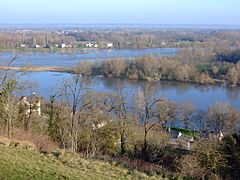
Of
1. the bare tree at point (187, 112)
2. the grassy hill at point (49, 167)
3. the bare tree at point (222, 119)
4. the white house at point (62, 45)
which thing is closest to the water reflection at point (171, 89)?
the bare tree at point (187, 112)

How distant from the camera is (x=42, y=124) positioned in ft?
37.3

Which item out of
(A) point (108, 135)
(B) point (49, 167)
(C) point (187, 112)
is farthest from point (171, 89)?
(B) point (49, 167)

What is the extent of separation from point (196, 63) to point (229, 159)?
29.1 meters

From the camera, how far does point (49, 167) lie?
16.2 feet

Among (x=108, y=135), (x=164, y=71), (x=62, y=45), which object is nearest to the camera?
(x=108, y=135)

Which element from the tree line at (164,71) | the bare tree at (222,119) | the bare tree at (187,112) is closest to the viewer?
the bare tree at (222,119)

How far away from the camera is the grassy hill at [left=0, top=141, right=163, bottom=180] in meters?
4.49

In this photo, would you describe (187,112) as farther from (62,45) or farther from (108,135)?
(62,45)

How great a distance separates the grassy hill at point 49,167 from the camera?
14.7ft

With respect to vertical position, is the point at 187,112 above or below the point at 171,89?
above

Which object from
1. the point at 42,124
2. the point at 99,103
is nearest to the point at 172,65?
the point at 99,103

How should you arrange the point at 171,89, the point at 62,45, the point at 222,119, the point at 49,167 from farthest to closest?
the point at 62,45
the point at 171,89
the point at 222,119
the point at 49,167

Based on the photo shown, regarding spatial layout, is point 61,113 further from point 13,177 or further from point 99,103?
point 13,177

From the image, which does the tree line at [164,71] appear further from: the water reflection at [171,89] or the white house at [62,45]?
the white house at [62,45]
